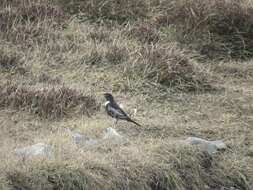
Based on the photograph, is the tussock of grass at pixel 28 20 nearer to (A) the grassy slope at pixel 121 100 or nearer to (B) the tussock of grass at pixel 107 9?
(A) the grassy slope at pixel 121 100

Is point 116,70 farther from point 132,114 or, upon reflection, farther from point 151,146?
point 151,146

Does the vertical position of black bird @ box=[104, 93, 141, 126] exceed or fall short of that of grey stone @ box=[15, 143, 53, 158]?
it falls short

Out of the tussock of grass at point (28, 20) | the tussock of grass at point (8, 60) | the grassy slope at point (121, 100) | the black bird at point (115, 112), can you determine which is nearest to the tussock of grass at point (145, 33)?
the grassy slope at point (121, 100)

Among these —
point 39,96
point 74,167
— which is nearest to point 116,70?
point 39,96

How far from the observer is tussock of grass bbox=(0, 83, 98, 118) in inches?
295

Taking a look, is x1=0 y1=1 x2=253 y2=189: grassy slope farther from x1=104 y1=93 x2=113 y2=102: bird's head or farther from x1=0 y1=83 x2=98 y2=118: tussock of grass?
x1=104 y1=93 x2=113 y2=102: bird's head

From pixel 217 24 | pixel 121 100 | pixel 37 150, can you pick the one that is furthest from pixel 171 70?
pixel 37 150

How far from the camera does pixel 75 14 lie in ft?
34.5

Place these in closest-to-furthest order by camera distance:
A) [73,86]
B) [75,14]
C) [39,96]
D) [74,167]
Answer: [74,167] < [39,96] < [73,86] < [75,14]

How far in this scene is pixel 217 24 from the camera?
1045 cm

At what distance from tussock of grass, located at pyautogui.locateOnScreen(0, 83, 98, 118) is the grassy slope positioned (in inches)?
0.7

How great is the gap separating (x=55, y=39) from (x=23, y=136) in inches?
115

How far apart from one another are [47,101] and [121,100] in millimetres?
1095

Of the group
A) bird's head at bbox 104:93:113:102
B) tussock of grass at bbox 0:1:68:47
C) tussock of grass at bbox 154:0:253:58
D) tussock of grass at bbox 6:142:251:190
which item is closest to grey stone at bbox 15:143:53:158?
tussock of grass at bbox 6:142:251:190
